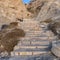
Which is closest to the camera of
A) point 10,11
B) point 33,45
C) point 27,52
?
point 27,52

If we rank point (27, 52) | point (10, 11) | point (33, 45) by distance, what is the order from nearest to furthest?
1. point (27, 52)
2. point (33, 45)
3. point (10, 11)

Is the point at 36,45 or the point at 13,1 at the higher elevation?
the point at 13,1

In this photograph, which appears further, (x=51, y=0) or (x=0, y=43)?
(x=51, y=0)

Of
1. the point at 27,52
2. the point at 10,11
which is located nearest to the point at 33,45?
the point at 27,52

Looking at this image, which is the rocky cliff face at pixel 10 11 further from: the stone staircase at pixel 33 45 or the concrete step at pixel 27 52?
the concrete step at pixel 27 52

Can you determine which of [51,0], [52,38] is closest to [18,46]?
[52,38]

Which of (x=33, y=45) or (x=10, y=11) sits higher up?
(x=10, y=11)

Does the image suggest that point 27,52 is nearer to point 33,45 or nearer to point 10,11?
point 33,45

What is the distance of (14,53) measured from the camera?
389 inches

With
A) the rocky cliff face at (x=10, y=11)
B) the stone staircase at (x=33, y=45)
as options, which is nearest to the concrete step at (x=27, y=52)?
the stone staircase at (x=33, y=45)

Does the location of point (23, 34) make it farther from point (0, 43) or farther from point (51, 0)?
point (51, 0)

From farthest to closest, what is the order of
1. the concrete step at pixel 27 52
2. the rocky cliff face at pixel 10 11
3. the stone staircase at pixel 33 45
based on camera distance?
the rocky cliff face at pixel 10 11, the stone staircase at pixel 33 45, the concrete step at pixel 27 52

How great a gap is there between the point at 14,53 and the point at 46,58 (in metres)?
1.77

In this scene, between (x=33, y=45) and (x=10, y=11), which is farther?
(x=10, y=11)
